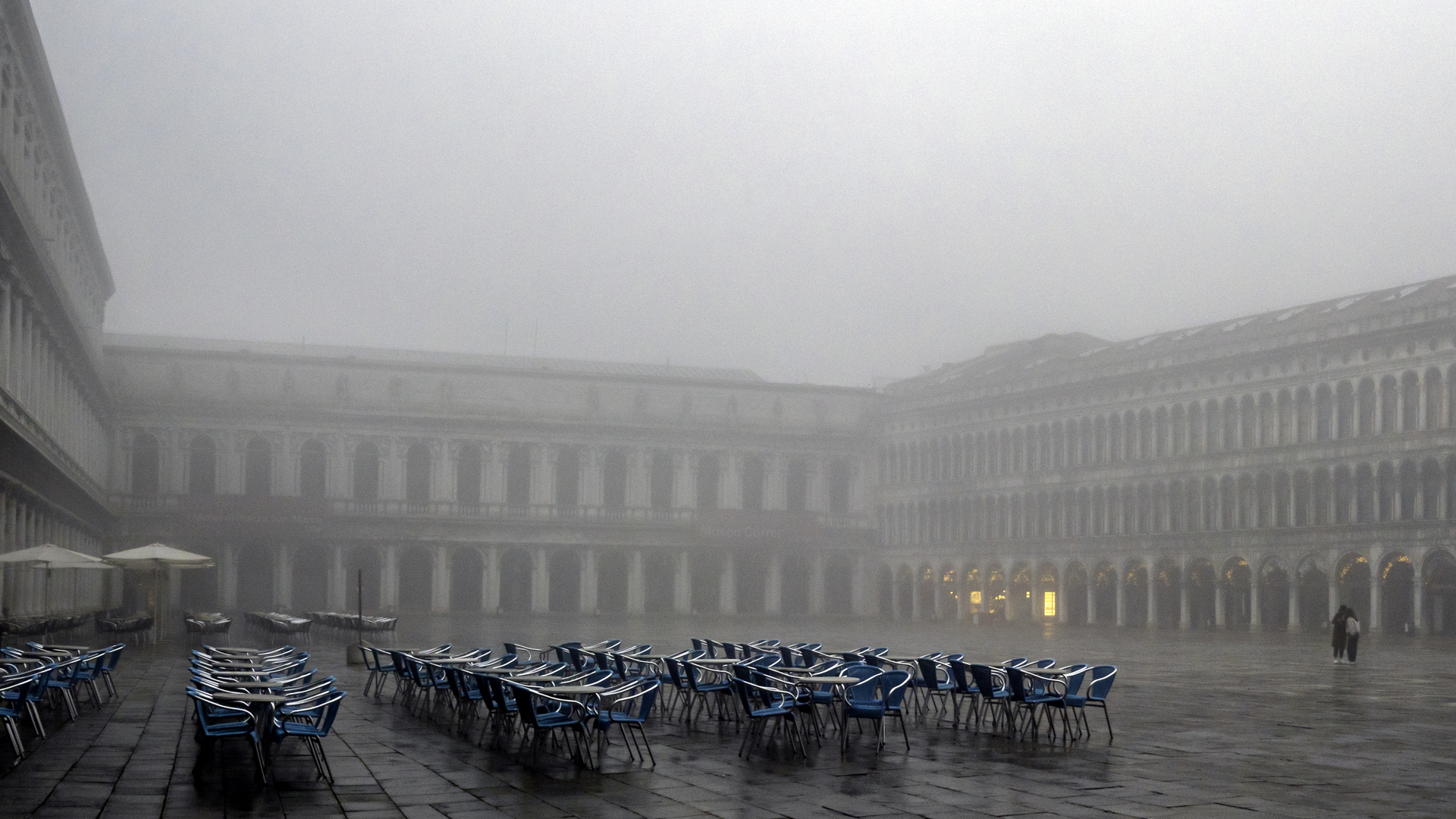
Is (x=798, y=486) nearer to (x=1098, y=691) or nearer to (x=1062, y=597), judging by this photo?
(x=1062, y=597)

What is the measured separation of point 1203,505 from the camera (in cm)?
6231

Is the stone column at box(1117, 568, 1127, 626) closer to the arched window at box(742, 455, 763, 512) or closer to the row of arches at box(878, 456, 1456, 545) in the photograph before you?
the row of arches at box(878, 456, 1456, 545)

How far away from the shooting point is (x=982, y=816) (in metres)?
11.4

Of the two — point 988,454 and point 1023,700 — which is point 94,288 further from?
point 1023,700

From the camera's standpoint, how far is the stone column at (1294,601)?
56969mm

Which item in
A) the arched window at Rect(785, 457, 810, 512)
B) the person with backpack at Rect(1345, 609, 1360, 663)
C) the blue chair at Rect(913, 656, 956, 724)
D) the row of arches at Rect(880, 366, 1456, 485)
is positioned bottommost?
the person with backpack at Rect(1345, 609, 1360, 663)

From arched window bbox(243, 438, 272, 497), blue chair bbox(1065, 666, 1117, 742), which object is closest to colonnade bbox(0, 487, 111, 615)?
arched window bbox(243, 438, 272, 497)

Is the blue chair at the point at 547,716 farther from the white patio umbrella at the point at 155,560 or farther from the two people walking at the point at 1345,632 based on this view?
the two people walking at the point at 1345,632

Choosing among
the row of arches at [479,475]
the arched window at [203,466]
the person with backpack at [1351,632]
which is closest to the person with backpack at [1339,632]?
the person with backpack at [1351,632]

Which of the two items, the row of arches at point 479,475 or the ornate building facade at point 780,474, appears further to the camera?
the row of arches at point 479,475

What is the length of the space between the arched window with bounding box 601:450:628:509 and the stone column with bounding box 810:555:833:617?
11095 millimetres

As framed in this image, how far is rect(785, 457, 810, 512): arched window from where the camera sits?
83.1 m

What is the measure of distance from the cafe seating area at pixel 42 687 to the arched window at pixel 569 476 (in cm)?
5454

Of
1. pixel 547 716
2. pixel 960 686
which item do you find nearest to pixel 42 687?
pixel 547 716
